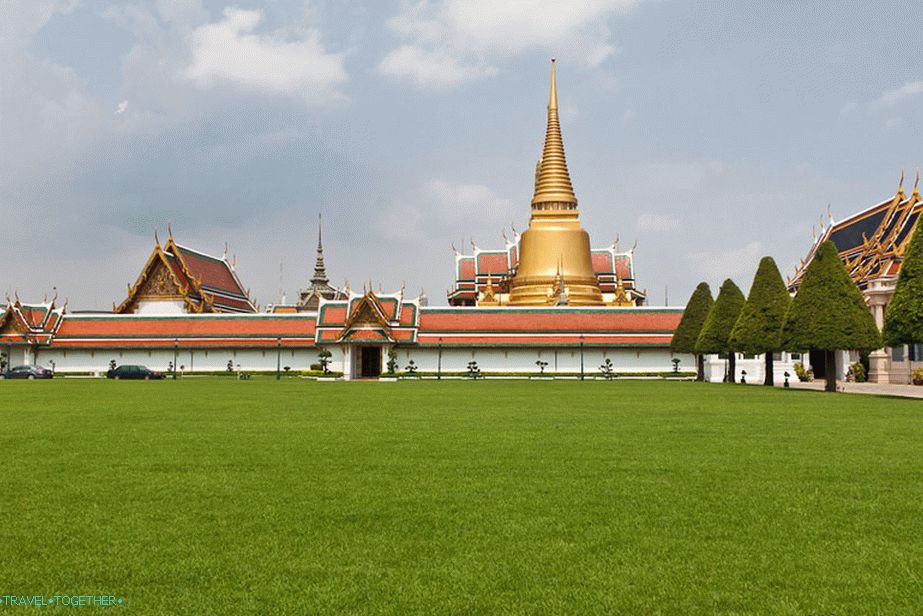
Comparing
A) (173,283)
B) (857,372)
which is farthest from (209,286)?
(857,372)

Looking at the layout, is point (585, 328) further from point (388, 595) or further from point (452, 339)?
point (388, 595)

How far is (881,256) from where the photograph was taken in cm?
4678

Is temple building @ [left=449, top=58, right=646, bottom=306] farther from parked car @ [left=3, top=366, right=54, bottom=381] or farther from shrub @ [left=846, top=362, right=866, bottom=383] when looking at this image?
parked car @ [left=3, top=366, right=54, bottom=381]

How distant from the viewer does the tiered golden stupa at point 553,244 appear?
63.3 m

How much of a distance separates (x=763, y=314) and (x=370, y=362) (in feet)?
82.5

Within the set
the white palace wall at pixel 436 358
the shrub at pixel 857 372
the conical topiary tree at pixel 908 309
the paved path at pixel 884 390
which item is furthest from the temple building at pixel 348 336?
the conical topiary tree at pixel 908 309

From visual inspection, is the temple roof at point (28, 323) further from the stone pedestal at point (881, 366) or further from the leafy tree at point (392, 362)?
the stone pedestal at point (881, 366)

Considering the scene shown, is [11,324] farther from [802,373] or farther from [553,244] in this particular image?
[802,373]

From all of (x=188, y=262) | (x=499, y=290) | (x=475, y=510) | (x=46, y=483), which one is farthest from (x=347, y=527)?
(x=499, y=290)

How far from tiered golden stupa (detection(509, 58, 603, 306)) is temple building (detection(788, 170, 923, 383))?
57.3 feet

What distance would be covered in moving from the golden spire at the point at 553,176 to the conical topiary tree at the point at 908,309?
4120 cm

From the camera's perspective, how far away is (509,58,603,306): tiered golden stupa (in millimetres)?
63344

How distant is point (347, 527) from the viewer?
6.71m

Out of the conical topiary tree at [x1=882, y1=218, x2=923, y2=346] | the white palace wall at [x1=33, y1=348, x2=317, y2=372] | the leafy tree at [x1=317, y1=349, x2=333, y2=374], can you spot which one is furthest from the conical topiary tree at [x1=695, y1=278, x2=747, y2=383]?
the white palace wall at [x1=33, y1=348, x2=317, y2=372]
